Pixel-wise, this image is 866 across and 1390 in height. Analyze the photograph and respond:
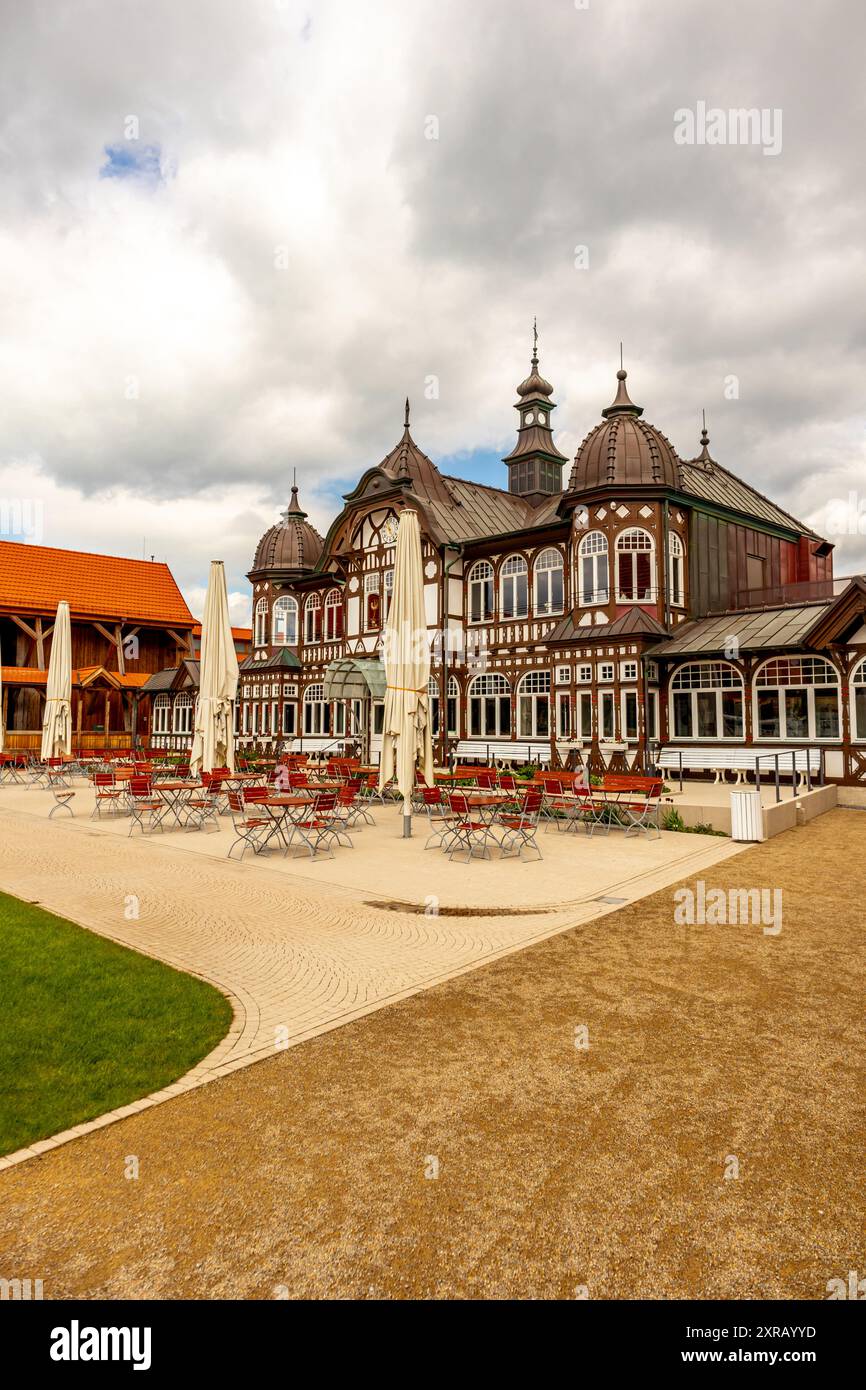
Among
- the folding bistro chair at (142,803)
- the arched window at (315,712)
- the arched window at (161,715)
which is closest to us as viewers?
the folding bistro chair at (142,803)

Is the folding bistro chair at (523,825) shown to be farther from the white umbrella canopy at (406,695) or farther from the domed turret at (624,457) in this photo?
the domed turret at (624,457)

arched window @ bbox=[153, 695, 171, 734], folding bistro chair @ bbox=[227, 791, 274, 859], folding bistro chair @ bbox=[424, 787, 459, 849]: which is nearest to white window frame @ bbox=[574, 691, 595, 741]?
folding bistro chair @ bbox=[424, 787, 459, 849]

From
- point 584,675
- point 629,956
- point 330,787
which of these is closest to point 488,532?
point 584,675

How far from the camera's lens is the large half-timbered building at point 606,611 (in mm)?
21000

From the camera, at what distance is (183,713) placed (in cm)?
3966

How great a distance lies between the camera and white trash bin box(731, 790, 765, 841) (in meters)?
12.9

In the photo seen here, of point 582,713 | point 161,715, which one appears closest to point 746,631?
point 582,713

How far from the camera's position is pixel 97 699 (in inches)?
1625

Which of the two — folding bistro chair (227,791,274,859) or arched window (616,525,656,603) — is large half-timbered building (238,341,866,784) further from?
folding bistro chair (227,791,274,859)

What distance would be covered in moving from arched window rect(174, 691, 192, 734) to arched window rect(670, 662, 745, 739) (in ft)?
83.4

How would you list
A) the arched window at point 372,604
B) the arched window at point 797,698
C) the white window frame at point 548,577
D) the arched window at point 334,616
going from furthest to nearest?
the arched window at point 334,616, the arched window at point 372,604, the white window frame at point 548,577, the arched window at point 797,698

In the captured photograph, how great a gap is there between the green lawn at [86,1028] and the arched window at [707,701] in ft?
62.3

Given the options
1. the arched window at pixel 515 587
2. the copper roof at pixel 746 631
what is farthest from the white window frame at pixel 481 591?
the copper roof at pixel 746 631

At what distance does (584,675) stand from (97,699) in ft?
94.3
